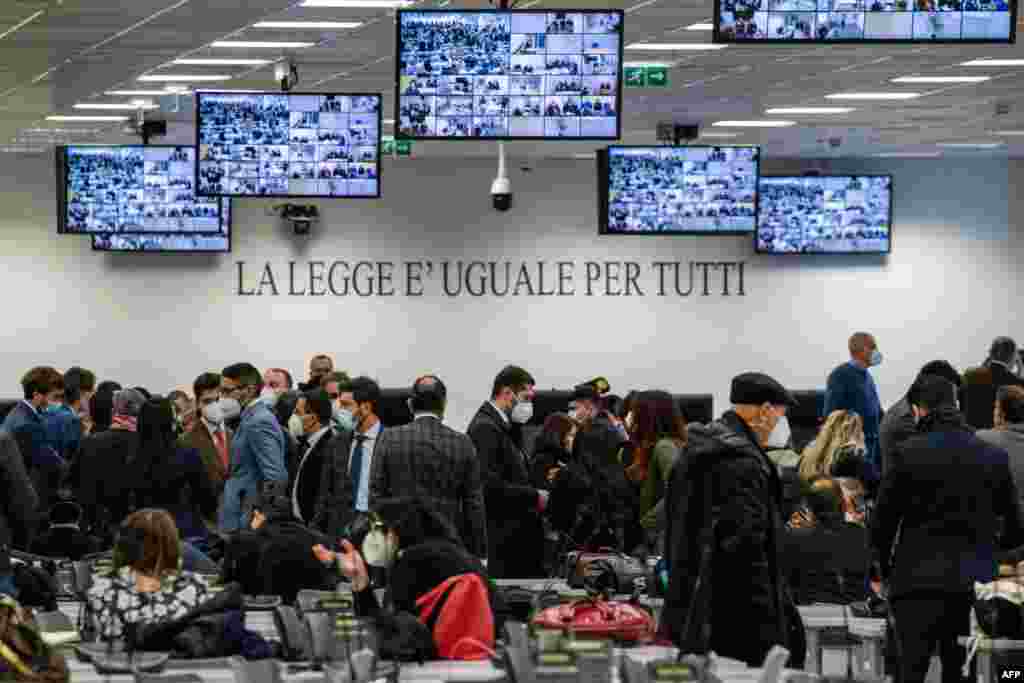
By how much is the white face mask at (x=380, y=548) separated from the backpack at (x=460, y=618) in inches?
10.0

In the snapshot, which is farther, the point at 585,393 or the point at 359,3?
the point at 585,393

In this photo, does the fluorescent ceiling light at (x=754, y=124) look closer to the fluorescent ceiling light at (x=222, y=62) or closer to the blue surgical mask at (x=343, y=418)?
the fluorescent ceiling light at (x=222, y=62)

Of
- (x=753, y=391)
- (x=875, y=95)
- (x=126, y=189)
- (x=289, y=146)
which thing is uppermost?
(x=875, y=95)

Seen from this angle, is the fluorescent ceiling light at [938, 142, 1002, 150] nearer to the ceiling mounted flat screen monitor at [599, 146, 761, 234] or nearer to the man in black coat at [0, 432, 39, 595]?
the ceiling mounted flat screen monitor at [599, 146, 761, 234]

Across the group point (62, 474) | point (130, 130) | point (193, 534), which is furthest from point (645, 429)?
point (130, 130)

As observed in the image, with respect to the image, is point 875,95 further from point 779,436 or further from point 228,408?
point 779,436

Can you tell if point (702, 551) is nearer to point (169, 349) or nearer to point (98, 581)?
point (98, 581)

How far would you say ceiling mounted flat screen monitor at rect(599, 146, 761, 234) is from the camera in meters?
17.3

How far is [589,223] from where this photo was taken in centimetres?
2472

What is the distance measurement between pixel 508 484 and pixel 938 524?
3925mm

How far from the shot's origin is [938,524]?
8.30 metres

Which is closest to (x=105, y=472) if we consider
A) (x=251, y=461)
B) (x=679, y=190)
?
(x=251, y=461)

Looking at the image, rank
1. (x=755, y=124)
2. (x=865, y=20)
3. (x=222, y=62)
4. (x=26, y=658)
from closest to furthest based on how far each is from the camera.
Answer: (x=26, y=658)
(x=865, y=20)
(x=222, y=62)
(x=755, y=124)

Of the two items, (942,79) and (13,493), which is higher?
(942,79)
